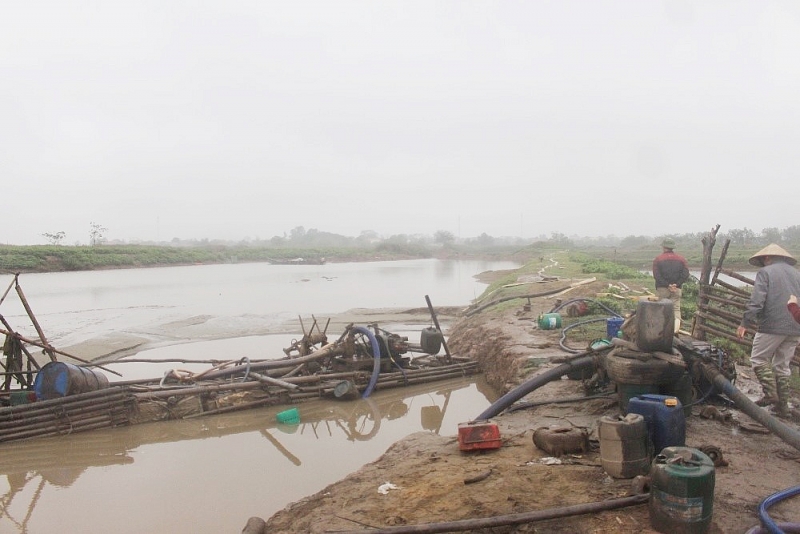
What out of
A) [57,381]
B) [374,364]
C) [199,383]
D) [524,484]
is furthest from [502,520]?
[57,381]

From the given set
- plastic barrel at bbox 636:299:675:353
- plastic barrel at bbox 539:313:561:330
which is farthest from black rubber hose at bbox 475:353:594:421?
plastic barrel at bbox 539:313:561:330

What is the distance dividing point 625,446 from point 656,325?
1.46m

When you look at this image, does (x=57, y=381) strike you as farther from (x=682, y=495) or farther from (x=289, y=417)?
(x=682, y=495)

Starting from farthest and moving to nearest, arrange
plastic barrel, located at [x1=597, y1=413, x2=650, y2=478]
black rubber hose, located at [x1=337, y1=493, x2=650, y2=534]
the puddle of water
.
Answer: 1. the puddle of water
2. plastic barrel, located at [x1=597, y1=413, x2=650, y2=478]
3. black rubber hose, located at [x1=337, y1=493, x2=650, y2=534]

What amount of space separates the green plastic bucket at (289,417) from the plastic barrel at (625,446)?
17.0 feet

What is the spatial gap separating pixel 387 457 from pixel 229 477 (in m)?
2.05

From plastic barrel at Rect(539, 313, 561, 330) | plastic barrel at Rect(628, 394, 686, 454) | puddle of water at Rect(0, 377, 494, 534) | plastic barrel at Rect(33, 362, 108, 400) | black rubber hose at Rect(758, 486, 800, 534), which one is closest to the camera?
black rubber hose at Rect(758, 486, 800, 534)

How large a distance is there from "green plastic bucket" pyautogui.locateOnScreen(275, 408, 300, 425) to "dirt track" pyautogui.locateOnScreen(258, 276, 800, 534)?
8.41 ft

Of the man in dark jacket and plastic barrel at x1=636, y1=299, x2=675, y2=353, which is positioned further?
the man in dark jacket

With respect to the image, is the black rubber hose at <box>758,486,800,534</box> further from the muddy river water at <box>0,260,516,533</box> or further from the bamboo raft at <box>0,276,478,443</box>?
the bamboo raft at <box>0,276,478,443</box>

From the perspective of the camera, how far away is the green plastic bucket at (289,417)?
7.98 m

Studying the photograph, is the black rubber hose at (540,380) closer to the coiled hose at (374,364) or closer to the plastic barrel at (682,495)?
the plastic barrel at (682,495)

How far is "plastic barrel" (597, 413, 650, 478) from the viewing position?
386 cm

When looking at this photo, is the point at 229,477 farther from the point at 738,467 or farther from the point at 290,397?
the point at 738,467
